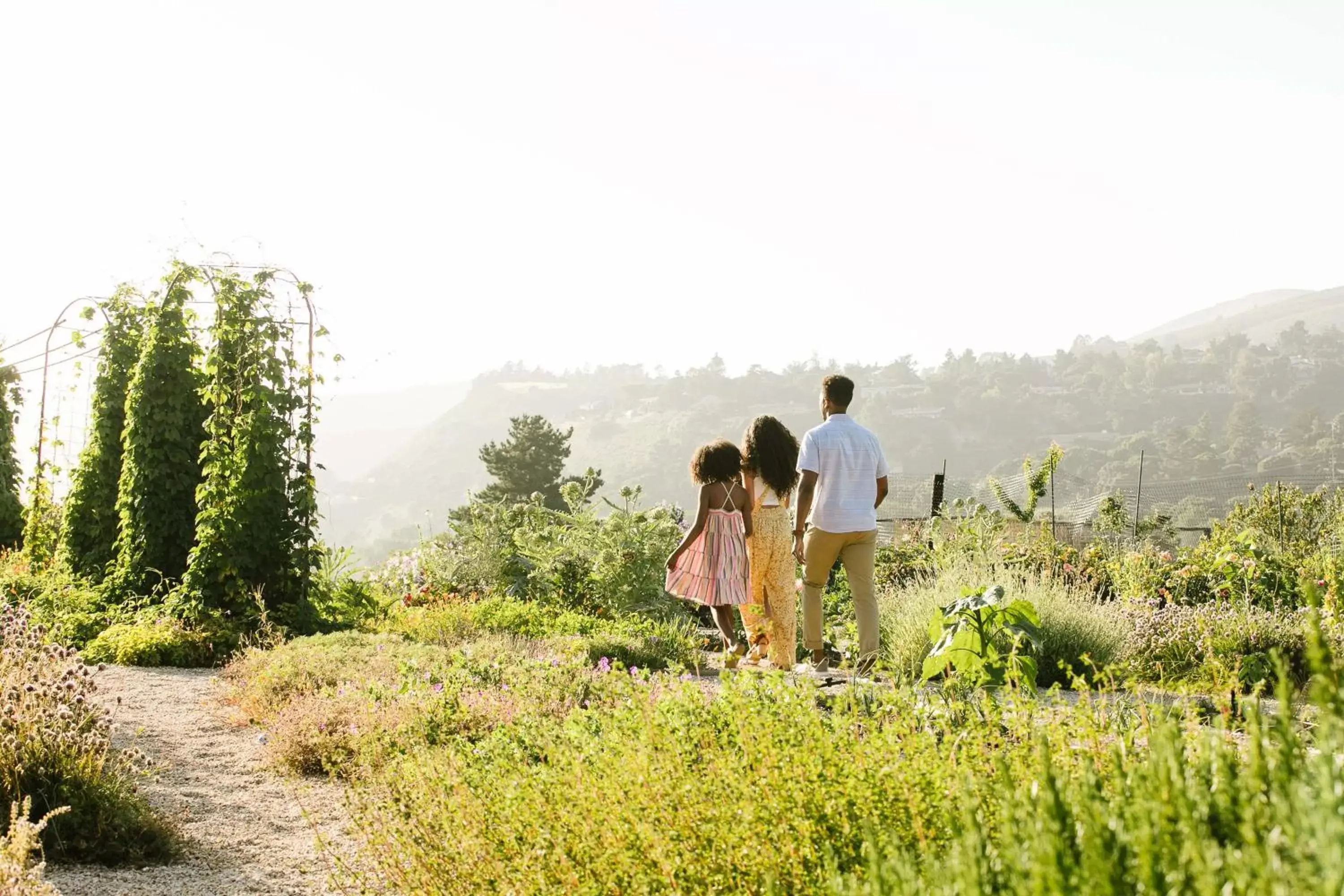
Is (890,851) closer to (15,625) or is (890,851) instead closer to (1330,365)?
(15,625)

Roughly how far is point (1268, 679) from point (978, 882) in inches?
224

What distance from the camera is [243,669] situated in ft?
22.9

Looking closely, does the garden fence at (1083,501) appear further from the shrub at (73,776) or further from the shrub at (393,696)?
the shrub at (73,776)

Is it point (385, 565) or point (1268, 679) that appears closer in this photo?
point (1268, 679)

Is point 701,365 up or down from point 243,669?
up

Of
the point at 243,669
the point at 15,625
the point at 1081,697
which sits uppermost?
the point at 1081,697

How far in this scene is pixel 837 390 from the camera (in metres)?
6.40

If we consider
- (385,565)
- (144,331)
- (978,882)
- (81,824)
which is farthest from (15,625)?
(385,565)

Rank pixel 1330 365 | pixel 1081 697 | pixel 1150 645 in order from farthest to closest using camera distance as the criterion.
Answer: pixel 1330 365, pixel 1150 645, pixel 1081 697

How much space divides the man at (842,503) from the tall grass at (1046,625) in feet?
1.04

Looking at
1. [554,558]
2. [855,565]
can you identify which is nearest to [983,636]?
[855,565]

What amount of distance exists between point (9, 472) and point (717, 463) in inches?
433

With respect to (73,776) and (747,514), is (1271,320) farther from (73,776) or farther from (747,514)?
(73,776)

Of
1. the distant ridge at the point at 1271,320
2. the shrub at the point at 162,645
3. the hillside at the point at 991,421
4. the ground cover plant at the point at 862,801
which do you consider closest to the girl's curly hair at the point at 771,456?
the ground cover plant at the point at 862,801
